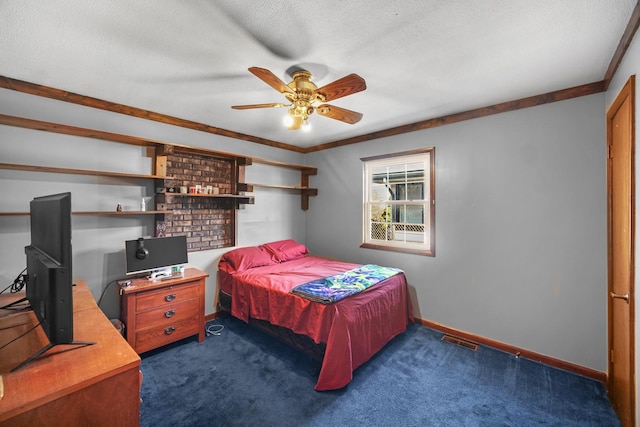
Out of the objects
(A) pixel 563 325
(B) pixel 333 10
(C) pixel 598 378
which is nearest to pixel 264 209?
(B) pixel 333 10

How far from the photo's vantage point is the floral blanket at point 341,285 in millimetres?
2334

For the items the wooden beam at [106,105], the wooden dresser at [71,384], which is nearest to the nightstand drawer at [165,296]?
the wooden dresser at [71,384]

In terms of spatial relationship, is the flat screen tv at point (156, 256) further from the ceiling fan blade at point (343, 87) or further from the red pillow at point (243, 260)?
the ceiling fan blade at point (343, 87)

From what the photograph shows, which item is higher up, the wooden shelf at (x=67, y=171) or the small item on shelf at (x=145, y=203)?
the wooden shelf at (x=67, y=171)

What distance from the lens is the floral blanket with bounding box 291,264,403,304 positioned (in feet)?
7.66

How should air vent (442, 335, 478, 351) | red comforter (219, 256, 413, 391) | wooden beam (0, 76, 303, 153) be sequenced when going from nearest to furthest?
red comforter (219, 256, 413, 391), wooden beam (0, 76, 303, 153), air vent (442, 335, 478, 351)

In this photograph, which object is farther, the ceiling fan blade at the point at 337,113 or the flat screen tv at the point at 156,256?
the flat screen tv at the point at 156,256

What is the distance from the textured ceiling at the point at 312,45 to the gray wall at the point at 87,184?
10.7 inches

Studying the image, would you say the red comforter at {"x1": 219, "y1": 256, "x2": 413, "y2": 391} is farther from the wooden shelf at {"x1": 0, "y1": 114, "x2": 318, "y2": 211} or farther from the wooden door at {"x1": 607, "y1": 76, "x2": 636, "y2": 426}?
the wooden door at {"x1": 607, "y1": 76, "x2": 636, "y2": 426}

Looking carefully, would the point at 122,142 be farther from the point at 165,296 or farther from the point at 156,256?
the point at 165,296

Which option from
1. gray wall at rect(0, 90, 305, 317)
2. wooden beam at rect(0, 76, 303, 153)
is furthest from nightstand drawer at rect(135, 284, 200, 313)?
wooden beam at rect(0, 76, 303, 153)

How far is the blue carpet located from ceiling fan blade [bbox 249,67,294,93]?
2.24m

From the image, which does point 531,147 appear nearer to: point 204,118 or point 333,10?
point 333,10

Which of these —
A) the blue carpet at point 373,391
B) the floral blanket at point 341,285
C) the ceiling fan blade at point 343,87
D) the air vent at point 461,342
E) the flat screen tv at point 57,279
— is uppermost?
the ceiling fan blade at point 343,87
